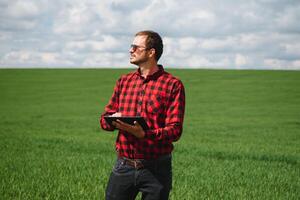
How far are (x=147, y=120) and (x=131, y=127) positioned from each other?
282 millimetres

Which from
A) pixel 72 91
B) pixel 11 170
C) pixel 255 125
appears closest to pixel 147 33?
pixel 11 170

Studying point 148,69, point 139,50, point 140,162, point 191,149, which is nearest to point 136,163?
point 140,162

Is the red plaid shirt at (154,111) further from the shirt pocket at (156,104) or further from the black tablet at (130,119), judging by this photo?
the black tablet at (130,119)

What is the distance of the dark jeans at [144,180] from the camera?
13.4ft

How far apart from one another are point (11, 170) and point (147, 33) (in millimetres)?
5950

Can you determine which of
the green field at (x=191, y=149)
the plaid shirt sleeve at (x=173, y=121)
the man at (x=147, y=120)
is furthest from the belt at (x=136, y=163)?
the green field at (x=191, y=149)

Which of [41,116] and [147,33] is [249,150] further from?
[41,116]

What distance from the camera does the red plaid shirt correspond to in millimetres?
3961

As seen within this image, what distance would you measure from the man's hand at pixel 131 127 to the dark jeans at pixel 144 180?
36 cm

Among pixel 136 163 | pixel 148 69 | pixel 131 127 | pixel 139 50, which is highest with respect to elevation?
pixel 139 50

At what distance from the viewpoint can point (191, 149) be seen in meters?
13.8

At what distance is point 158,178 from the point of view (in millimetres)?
4113

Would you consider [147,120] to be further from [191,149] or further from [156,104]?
[191,149]

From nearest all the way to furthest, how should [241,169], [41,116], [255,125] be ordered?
[241,169]
[255,125]
[41,116]
